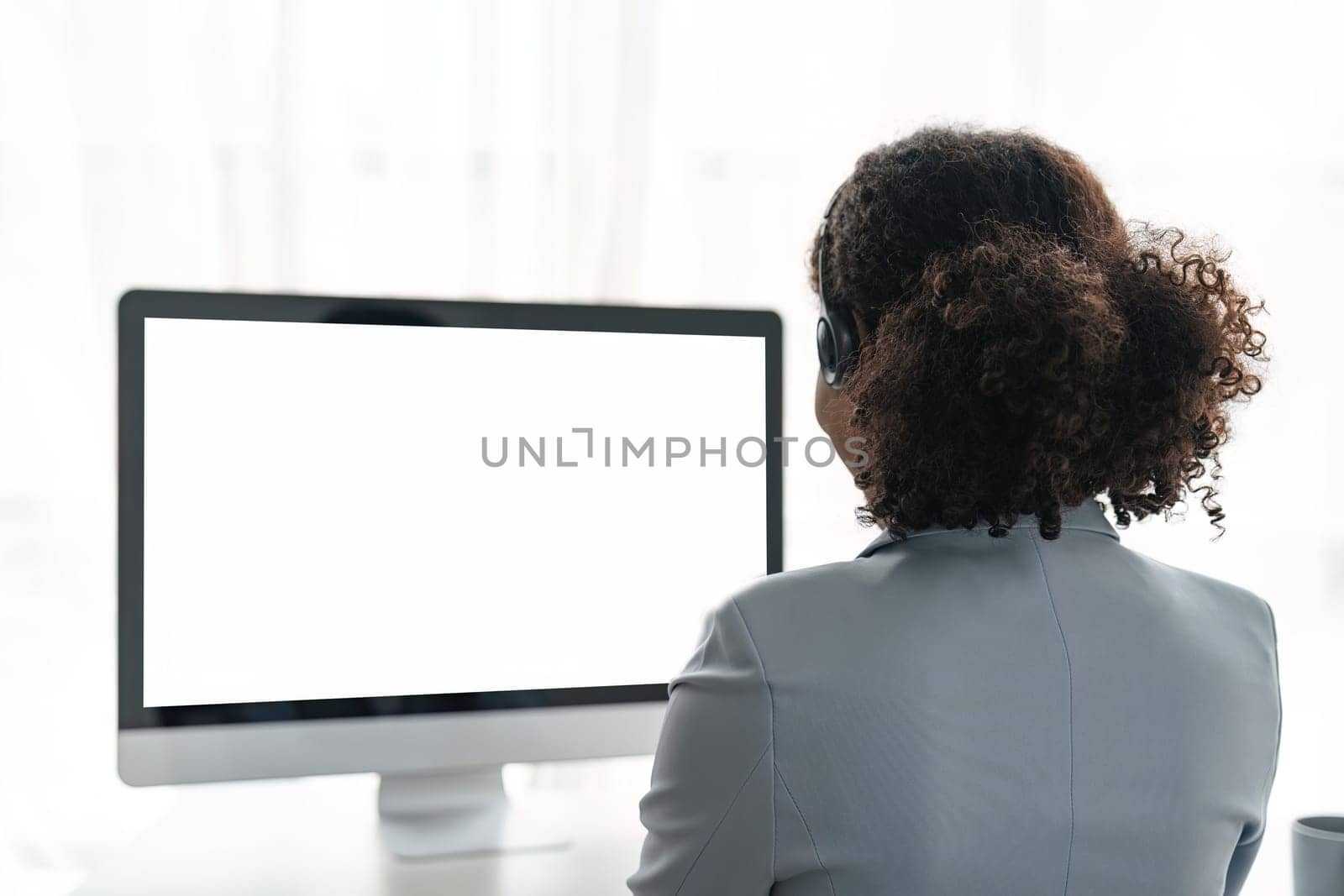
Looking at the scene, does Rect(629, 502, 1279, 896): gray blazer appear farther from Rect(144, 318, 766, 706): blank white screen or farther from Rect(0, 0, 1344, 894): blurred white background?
Rect(0, 0, 1344, 894): blurred white background

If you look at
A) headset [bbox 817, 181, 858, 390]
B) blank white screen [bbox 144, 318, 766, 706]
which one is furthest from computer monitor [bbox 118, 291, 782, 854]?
headset [bbox 817, 181, 858, 390]

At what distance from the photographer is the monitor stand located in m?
0.90

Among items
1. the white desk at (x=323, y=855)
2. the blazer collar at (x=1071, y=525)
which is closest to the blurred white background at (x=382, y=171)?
the white desk at (x=323, y=855)

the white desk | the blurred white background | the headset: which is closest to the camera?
the headset

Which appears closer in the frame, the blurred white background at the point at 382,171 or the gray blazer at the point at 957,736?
the gray blazer at the point at 957,736

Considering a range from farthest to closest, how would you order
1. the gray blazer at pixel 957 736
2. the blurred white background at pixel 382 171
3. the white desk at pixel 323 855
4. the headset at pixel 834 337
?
the blurred white background at pixel 382 171
the white desk at pixel 323 855
the headset at pixel 834 337
the gray blazer at pixel 957 736

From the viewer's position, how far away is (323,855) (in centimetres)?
89

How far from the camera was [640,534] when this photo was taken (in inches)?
36.9

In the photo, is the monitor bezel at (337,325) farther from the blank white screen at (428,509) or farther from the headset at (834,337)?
the headset at (834,337)

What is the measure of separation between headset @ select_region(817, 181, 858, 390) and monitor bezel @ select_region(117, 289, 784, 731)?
0.22 metres

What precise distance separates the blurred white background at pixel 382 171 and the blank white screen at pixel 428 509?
534 millimetres

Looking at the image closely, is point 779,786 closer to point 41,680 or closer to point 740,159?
point 740,159

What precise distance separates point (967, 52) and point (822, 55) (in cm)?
22

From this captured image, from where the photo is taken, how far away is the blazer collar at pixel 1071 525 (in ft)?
2.11
